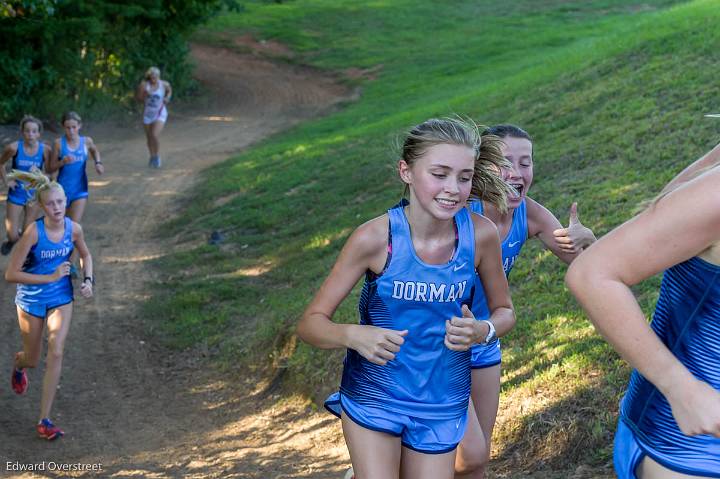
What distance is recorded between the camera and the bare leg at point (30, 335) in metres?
7.57

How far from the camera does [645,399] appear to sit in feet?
8.28

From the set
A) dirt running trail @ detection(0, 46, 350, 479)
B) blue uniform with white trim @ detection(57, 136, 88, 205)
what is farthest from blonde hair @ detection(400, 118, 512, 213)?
blue uniform with white trim @ detection(57, 136, 88, 205)

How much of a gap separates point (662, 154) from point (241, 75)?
22945 mm

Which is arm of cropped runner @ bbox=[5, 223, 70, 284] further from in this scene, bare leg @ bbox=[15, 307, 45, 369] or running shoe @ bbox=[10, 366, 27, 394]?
running shoe @ bbox=[10, 366, 27, 394]

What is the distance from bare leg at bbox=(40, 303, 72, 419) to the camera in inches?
290

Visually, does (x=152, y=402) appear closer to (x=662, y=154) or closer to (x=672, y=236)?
(x=662, y=154)

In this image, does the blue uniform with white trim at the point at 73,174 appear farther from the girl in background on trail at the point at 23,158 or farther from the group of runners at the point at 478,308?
the group of runners at the point at 478,308

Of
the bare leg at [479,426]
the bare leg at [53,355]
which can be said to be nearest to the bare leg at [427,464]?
the bare leg at [479,426]

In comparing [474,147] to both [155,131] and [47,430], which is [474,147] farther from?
[155,131]

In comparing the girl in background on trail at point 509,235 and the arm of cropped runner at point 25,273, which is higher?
the girl in background on trail at point 509,235

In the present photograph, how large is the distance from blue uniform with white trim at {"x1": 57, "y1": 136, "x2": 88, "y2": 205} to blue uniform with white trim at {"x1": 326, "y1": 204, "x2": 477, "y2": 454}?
817 centimetres

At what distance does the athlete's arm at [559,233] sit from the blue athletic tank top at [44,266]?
410cm

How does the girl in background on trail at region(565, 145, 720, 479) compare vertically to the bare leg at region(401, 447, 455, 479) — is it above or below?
above

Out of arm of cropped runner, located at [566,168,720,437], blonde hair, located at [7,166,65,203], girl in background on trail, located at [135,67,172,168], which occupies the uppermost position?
arm of cropped runner, located at [566,168,720,437]
